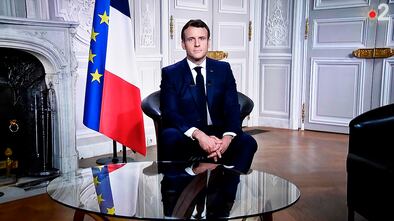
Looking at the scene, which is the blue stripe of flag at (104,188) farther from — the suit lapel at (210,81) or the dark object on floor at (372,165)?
the dark object on floor at (372,165)

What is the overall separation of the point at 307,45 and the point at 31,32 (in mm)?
2738

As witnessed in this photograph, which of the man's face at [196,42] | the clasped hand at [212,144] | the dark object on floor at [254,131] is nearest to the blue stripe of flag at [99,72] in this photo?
the man's face at [196,42]

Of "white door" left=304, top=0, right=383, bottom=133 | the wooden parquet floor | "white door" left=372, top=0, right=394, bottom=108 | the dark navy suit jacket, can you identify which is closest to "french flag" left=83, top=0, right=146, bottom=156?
the wooden parquet floor

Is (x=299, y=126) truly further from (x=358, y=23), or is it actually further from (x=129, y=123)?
(x=129, y=123)

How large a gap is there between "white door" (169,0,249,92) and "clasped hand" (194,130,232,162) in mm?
1975

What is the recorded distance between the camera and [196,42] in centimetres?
202

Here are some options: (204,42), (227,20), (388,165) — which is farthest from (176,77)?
(227,20)

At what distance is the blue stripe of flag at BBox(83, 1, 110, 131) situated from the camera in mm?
2619

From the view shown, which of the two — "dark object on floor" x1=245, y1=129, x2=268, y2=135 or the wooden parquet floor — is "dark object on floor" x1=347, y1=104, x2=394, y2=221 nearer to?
Answer: the wooden parquet floor

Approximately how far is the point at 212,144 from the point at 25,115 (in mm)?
1544

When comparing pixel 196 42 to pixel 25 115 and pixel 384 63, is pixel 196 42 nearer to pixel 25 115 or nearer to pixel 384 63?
pixel 25 115

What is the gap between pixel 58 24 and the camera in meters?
2.68

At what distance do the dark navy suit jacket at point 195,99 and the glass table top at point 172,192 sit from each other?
0.31 meters

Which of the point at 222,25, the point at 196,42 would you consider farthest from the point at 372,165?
the point at 222,25
